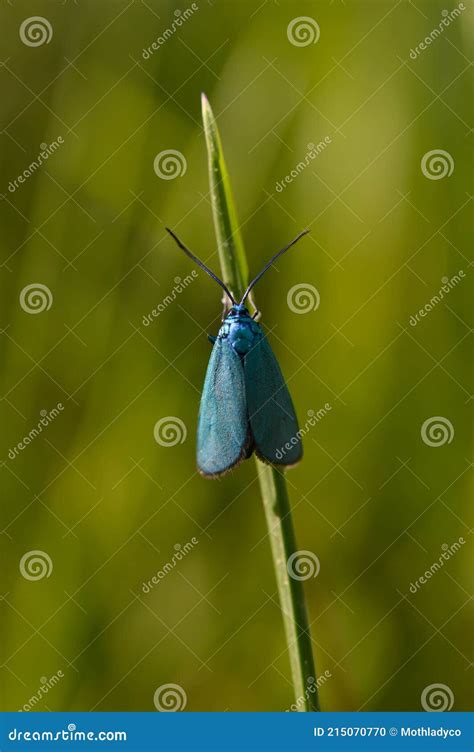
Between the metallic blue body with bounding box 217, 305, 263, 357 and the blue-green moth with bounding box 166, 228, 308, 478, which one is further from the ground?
the metallic blue body with bounding box 217, 305, 263, 357

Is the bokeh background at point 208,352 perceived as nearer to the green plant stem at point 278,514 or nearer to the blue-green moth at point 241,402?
the blue-green moth at point 241,402

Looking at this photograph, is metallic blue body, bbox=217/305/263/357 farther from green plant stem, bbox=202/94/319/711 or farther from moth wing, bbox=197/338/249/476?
green plant stem, bbox=202/94/319/711

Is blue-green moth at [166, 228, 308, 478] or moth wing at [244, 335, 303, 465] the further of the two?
blue-green moth at [166, 228, 308, 478]

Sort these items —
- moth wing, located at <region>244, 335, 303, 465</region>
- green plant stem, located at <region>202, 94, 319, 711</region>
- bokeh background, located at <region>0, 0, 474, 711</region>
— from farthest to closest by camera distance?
1. bokeh background, located at <region>0, 0, 474, 711</region>
2. moth wing, located at <region>244, 335, 303, 465</region>
3. green plant stem, located at <region>202, 94, 319, 711</region>

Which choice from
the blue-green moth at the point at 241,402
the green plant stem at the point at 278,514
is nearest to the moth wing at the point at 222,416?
the blue-green moth at the point at 241,402

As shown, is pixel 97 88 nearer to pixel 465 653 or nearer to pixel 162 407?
pixel 162 407

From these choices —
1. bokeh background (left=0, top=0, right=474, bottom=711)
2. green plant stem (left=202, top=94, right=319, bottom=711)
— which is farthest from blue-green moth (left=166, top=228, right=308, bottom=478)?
bokeh background (left=0, top=0, right=474, bottom=711)

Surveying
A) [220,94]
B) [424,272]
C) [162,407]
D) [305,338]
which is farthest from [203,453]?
[220,94]
